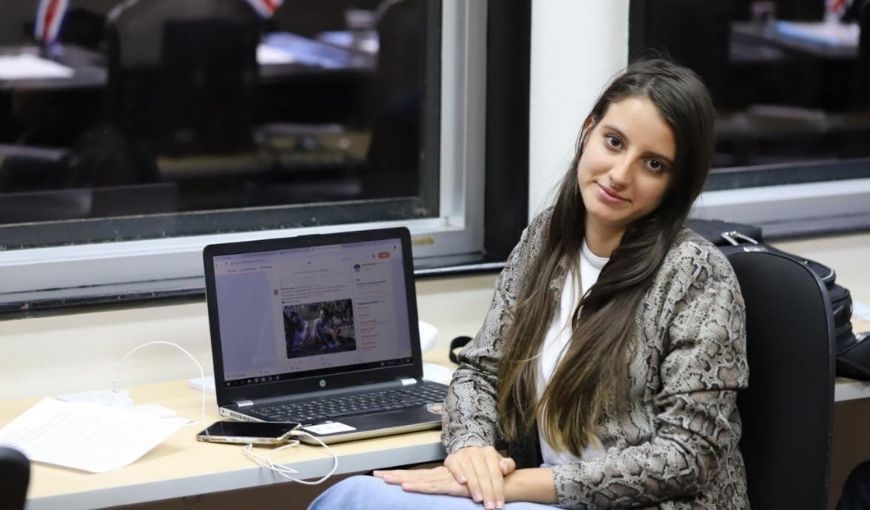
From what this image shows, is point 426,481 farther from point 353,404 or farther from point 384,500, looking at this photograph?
point 353,404

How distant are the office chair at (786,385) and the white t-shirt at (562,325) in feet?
0.77

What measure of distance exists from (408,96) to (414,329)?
28.9 inches

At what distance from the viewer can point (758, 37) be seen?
A: 3.98 m

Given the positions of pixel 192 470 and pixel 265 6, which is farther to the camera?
A: pixel 265 6

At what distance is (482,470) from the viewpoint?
187 cm

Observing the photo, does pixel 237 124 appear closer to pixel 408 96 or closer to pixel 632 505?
pixel 408 96

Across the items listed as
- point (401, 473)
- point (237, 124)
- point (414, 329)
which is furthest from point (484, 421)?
point (237, 124)

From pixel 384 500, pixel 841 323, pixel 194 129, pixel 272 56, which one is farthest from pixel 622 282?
pixel 272 56

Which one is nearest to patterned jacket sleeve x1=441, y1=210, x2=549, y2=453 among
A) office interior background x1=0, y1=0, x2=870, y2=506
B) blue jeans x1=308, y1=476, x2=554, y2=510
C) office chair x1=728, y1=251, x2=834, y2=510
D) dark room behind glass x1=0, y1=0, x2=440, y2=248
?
blue jeans x1=308, y1=476, x2=554, y2=510

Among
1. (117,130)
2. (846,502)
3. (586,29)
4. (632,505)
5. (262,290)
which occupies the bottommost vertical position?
(846,502)

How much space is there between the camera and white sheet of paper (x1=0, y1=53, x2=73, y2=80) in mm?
2588

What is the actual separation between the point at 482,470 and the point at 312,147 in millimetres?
1698

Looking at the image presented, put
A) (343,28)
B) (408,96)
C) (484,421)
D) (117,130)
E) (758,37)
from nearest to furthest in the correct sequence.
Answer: (484,421), (117,130), (408,96), (343,28), (758,37)

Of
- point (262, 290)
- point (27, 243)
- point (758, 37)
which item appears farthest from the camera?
point (758, 37)
